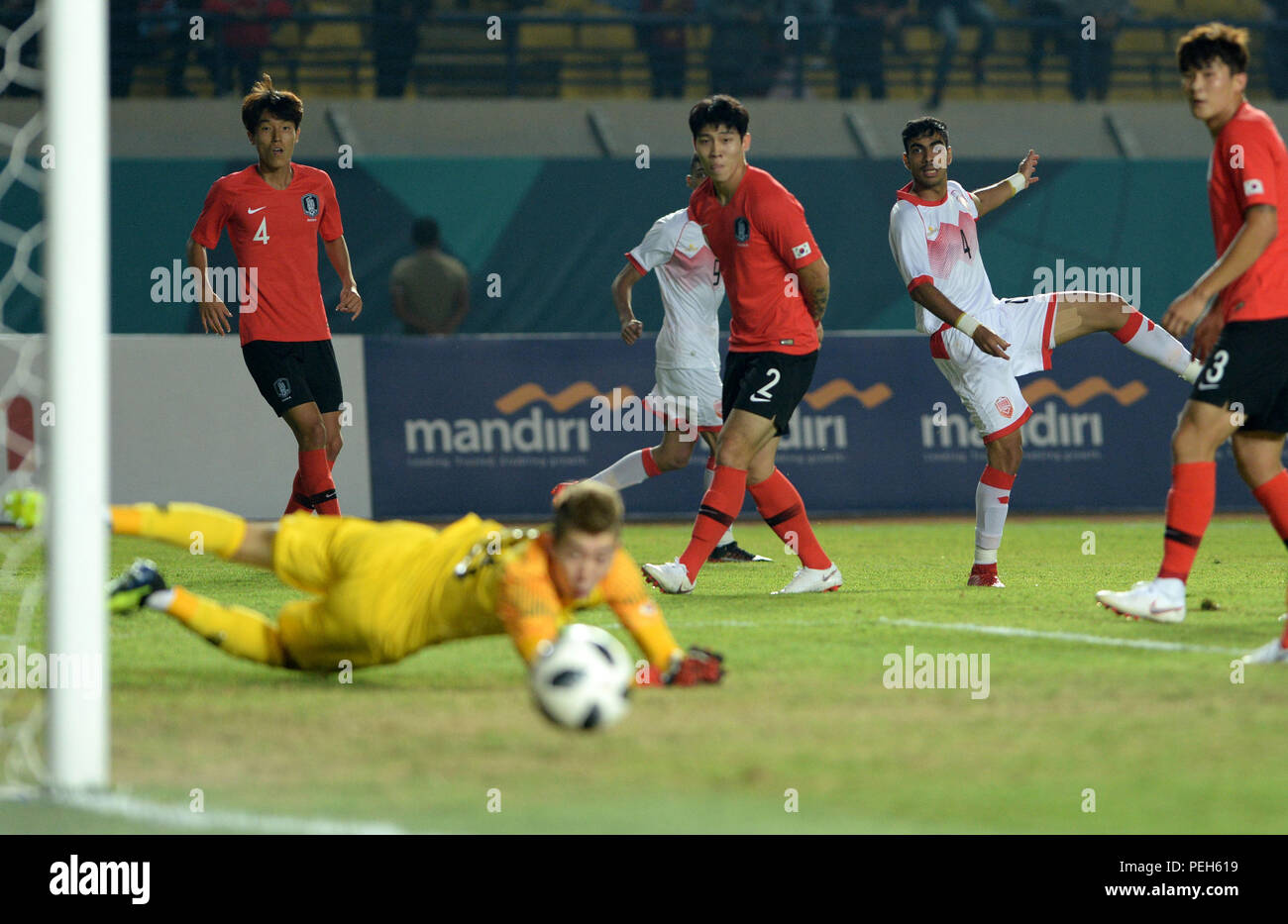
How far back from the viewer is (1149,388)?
46.5 ft

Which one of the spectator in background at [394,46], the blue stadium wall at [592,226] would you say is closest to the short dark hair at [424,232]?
the blue stadium wall at [592,226]

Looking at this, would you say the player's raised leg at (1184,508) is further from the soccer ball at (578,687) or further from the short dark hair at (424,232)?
the short dark hair at (424,232)

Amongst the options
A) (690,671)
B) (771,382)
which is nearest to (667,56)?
(771,382)

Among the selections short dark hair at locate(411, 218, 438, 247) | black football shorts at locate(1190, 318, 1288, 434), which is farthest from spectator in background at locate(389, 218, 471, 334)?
black football shorts at locate(1190, 318, 1288, 434)

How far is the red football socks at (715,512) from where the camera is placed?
8.20m

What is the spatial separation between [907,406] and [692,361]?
3985 mm

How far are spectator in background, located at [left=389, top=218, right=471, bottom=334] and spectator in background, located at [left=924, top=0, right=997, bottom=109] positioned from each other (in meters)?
7.00

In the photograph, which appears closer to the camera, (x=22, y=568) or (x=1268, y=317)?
(x=1268, y=317)

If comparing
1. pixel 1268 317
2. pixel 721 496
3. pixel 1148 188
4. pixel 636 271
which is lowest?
pixel 721 496

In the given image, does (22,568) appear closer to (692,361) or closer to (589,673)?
(692,361)

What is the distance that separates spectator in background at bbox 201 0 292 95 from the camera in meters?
17.9

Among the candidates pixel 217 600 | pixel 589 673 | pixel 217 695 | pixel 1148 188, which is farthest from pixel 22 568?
pixel 1148 188

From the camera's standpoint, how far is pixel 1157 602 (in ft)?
22.2

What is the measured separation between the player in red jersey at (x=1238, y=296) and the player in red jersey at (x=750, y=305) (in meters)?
2.09
